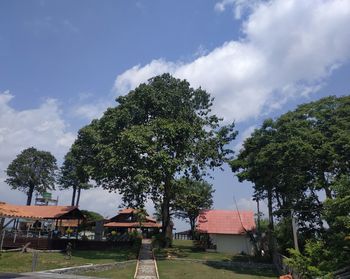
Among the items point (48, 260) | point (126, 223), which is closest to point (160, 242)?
point (48, 260)

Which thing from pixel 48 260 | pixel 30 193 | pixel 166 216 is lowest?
pixel 48 260

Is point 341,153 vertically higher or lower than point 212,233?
higher

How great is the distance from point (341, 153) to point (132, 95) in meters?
18.6

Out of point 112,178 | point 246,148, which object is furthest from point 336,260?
point 112,178

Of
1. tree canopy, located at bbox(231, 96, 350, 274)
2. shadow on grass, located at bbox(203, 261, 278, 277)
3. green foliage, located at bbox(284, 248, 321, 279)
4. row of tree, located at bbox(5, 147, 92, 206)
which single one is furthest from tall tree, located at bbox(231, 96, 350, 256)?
row of tree, located at bbox(5, 147, 92, 206)

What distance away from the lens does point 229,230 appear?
4134 centimetres

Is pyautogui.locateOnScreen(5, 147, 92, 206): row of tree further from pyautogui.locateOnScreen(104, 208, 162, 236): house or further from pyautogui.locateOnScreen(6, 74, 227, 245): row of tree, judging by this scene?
pyautogui.locateOnScreen(6, 74, 227, 245): row of tree

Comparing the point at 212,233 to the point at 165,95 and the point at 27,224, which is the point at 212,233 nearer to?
the point at 165,95

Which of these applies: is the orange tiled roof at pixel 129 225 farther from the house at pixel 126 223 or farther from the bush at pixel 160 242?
the bush at pixel 160 242

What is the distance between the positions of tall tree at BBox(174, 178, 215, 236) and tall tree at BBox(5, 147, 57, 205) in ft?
87.2

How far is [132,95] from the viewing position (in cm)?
3516

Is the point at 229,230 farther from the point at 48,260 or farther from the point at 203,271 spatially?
the point at 48,260

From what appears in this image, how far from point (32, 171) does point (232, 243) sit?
132 ft

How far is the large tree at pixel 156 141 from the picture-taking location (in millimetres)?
30969
